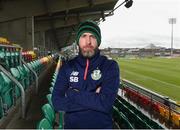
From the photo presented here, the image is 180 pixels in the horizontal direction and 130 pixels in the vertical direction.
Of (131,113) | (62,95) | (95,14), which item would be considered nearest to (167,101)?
(131,113)

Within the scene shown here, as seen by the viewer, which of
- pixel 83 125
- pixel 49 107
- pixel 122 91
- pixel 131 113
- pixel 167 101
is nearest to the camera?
pixel 83 125

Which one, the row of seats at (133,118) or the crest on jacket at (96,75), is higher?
the crest on jacket at (96,75)

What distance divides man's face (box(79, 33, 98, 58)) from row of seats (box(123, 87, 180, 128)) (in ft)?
12.7

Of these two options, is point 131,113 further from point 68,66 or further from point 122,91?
point 68,66

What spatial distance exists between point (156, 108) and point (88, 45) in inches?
199

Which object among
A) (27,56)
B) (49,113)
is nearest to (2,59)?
(49,113)

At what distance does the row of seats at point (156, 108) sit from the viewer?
7125mm

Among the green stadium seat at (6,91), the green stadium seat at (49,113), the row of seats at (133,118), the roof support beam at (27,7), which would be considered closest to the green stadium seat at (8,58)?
the green stadium seat at (6,91)

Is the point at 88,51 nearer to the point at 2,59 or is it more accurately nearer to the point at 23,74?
the point at 2,59

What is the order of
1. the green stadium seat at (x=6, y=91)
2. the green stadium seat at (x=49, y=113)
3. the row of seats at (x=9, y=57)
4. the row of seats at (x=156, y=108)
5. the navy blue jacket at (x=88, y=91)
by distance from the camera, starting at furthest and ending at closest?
1. the row of seats at (x=9, y=57)
2. the row of seats at (x=156, y=108)
3. the green stadium seat at (x=6, y=91)
4. the green stadium seat at (x=49, y=113)
5. the navy blue jacket at (x=88, y=91)

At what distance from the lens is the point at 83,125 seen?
3238 millimetres

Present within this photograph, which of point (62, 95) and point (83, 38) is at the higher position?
point (83, 38)

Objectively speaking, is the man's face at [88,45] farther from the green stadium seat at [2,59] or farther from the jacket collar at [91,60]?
the green stadium seat at [2,59]

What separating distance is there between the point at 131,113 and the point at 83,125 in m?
5.86
